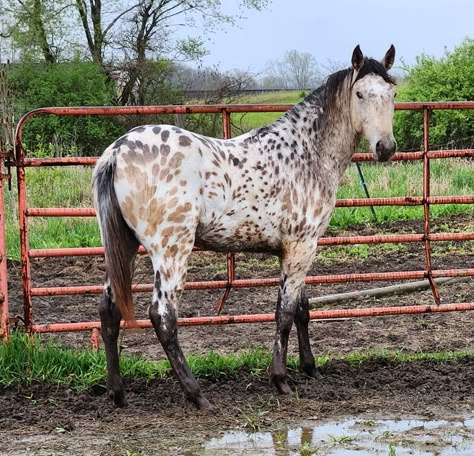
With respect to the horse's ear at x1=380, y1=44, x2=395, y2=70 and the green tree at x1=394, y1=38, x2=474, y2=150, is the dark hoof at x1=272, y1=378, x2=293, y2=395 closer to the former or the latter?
the horse's ear at x1=380, y1=44, x2=395, y2=70

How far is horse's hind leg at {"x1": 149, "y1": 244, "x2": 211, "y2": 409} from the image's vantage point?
457cm

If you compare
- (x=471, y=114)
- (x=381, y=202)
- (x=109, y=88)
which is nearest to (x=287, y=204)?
(x=381, y=202)

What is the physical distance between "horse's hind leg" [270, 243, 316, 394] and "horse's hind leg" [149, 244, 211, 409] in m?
0.56

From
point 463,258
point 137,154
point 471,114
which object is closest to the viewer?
point 137,154

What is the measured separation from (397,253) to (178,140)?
511cm

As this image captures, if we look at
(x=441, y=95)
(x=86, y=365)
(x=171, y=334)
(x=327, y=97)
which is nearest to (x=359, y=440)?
(x=171, y=334)

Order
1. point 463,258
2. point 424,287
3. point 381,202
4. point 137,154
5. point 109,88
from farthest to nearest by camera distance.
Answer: point 109,88, point 463,258, point 424,287, point 381,202, point 137,154

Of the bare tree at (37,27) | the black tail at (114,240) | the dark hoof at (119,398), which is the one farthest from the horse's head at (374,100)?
the bare tree at (37,27)

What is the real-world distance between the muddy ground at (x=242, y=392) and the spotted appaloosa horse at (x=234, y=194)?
0.19 m

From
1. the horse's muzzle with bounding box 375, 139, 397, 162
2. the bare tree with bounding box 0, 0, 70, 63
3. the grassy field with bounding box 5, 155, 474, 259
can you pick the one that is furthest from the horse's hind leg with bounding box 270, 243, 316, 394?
the bare tree with bounding box 0, 0, 70, 63

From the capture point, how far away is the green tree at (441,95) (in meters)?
17.1

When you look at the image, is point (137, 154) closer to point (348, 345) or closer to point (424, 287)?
point (348, 345)

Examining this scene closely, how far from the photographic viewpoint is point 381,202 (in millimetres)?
6070

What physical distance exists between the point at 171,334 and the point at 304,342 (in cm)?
103
